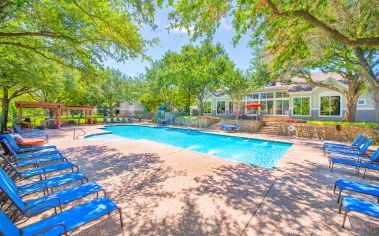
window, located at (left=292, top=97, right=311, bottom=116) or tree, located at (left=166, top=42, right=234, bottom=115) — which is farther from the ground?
tree, located at (left=166, top=42, right=234, bottom=115)

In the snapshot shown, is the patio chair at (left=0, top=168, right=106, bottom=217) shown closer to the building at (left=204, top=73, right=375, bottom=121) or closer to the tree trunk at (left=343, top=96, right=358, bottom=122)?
the tree trunk at (left=343, top=96, right=358, bottom=122)

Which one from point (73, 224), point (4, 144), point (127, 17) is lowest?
point (73, 224)

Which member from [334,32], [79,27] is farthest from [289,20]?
[79,27]

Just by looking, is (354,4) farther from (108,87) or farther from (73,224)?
(108,87)

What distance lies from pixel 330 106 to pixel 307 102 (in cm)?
209

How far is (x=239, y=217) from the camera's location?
3.02 metres

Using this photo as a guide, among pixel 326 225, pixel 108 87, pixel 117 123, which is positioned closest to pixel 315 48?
pixel 326 225

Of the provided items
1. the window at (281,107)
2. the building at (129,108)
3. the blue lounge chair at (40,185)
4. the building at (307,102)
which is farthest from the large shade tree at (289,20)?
the building at (129,108)

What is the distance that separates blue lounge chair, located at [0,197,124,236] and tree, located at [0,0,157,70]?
560 cm

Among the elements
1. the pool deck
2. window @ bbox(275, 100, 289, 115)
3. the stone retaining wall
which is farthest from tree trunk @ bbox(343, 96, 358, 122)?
the pool deck

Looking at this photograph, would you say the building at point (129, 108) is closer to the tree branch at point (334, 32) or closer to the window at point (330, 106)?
the window at point (330, 106)

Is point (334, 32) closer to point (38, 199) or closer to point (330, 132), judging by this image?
point (38, 199)

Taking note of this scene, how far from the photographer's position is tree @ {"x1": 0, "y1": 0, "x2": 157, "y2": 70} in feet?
18.4

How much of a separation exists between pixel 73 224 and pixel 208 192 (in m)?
2.68
